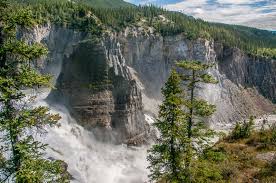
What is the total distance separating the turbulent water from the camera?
80875mm

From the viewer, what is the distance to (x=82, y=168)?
8262 centimetres

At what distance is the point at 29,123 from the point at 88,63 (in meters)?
79.1

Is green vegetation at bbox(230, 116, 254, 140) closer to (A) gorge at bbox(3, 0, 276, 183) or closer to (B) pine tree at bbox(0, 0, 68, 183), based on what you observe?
(A) gorge at bbox(3, 0, 276, 183)

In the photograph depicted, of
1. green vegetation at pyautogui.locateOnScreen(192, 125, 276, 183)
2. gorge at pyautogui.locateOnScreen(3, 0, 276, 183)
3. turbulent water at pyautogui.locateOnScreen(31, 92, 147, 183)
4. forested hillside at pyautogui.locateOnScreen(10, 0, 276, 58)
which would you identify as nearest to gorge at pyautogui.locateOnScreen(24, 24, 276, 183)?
turbulent water at pyautogui.locateOnScreen(31, 92, 147, 183)

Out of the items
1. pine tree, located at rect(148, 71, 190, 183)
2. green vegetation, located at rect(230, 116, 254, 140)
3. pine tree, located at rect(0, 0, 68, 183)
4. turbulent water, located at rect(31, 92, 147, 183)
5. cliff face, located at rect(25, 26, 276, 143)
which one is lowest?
turbulent water, located at rect(31, 92, 147, 183)

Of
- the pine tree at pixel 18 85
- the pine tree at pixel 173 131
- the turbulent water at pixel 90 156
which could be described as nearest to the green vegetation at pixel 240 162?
the pine tree at pixel 173 131

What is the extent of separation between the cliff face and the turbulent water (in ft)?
9.24

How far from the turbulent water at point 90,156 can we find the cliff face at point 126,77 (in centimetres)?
282

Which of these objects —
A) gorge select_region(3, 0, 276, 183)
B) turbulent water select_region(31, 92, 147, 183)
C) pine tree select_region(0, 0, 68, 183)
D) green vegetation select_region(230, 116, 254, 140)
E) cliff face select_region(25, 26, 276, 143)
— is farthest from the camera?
cliff face select_region(25, 26, 276, 143)

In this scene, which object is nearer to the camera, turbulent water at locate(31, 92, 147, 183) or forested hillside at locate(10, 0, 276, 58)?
turbulent water at locate(31, 92, 147, 183)

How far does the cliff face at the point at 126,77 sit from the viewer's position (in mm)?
96688

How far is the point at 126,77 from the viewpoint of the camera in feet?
338

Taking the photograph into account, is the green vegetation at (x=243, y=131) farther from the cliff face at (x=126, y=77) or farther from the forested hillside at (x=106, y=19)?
the forested hillside at (x=106, y=19)

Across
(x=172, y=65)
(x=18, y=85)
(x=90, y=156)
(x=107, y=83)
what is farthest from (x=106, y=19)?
(x=18, y=85)
